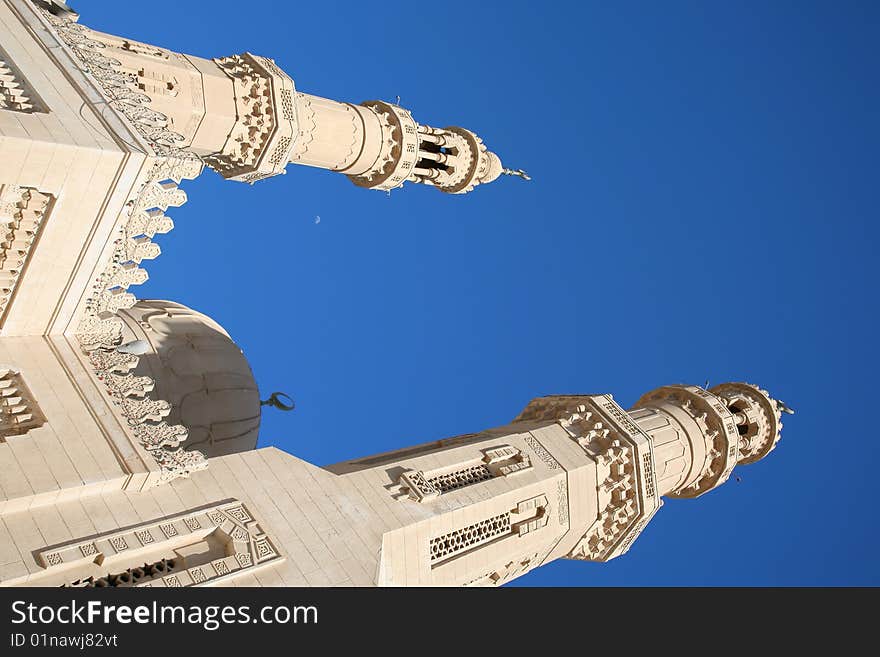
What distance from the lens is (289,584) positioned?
13352 mm

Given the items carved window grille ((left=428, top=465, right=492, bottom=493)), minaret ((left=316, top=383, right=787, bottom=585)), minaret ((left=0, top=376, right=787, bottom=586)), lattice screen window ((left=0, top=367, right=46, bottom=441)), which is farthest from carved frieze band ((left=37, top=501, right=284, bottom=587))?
carved window grille ((left=428, top=465, right=492, bottom=493))

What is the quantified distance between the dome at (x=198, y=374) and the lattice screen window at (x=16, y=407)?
18.3ft

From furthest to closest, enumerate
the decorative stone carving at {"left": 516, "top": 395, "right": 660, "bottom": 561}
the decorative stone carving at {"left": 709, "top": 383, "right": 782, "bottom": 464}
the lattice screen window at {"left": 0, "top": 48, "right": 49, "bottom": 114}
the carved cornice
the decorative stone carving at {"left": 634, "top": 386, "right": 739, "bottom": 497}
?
the decorative stone carving at {"left": 709, "top": 383, "right": 782, "bottom": 464}, the decorative stone carving at {"left": 634, "top": 386, "right": 739, "bottom": 497}, the carved cornice, the decorative stone carving at {"left": 516, "top": 395, "right": 660, "bottom": 561}, the lattice screen window at {"left": 0, "top": 48, "right": 49, "bottom": 114}

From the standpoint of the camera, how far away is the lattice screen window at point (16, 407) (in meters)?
12.6

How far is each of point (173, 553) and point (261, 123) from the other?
10.7 meters

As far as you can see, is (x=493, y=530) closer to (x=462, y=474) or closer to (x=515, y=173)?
(x=462, y=474)

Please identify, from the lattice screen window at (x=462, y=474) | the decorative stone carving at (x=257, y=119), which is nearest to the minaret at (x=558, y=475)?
the lattice screen window at (x=462, y=474)

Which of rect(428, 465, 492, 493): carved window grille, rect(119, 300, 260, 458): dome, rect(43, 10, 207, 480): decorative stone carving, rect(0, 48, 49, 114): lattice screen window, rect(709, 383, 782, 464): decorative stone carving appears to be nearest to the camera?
rect(0, 48, 49, 114): lattice screen window

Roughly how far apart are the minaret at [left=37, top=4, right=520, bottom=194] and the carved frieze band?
18.5 ft

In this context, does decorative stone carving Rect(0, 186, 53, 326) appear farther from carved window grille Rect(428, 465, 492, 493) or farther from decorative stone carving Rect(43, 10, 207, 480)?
carved window grille Rect(428, 465, 492, 493)

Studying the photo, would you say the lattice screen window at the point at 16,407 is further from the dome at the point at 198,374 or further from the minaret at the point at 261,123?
the dome at the point at 198,374

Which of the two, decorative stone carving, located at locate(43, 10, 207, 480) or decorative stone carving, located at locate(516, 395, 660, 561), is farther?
decorative stone carving, located at locate(516, 395, 660, 561)

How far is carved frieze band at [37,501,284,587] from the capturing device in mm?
11552

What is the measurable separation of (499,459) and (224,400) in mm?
6801
